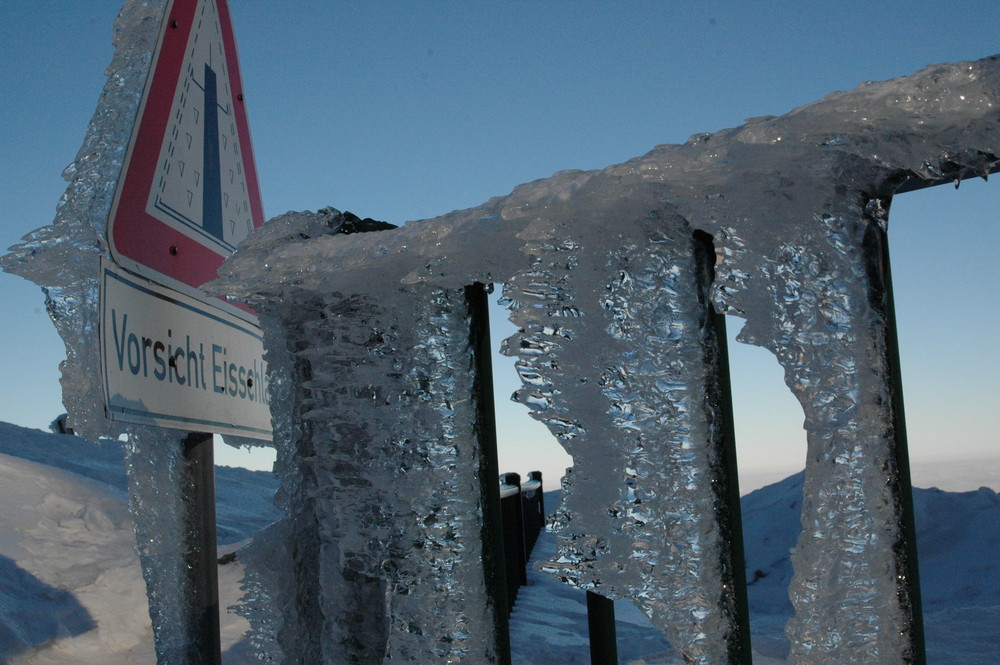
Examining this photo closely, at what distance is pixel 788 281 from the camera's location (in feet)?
2.93

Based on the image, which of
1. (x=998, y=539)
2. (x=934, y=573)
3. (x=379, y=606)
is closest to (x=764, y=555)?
(x=934, y=573)

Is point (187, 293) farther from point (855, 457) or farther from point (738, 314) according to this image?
point (855, 457)

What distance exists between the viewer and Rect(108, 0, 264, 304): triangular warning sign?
4.67ft

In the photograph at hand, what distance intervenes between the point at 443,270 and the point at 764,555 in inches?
272

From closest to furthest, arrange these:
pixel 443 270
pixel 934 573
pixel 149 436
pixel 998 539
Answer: pixel 443 270 → pixel 149 436 → pixel 934 573 → pixel 998 539

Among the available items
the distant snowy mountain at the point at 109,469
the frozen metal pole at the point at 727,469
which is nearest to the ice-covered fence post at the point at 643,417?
the frozen metal pole at the point at 727,469

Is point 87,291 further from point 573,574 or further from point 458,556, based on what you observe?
point 573,574

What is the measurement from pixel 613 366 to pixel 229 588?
3.83 metres

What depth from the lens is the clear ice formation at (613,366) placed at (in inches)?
34.1

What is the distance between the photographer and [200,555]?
4.89 ft

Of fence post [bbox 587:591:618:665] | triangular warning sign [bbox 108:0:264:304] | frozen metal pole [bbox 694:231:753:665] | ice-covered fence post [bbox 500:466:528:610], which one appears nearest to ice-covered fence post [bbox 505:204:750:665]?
frozen metal pole [bbox 694:231:753:665]

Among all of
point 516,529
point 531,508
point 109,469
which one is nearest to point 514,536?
point 516,529

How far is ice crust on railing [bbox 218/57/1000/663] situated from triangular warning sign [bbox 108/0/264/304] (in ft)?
2.16

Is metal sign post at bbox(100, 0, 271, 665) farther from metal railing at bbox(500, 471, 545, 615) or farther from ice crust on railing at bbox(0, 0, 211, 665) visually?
metal railing at bbox(500, 471, 545, 615)
